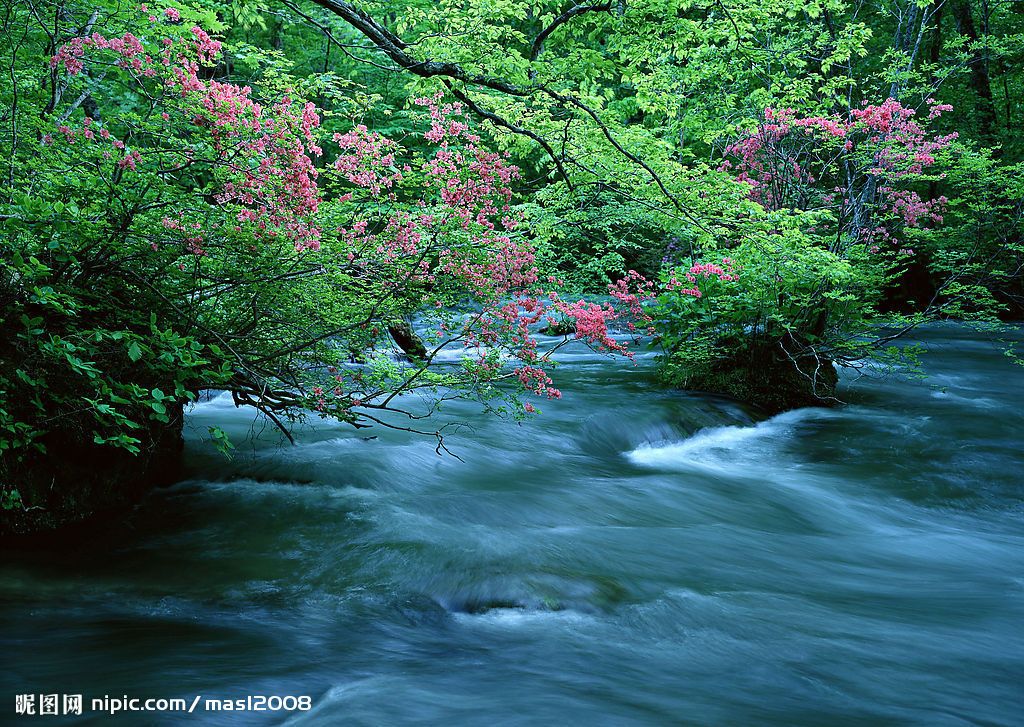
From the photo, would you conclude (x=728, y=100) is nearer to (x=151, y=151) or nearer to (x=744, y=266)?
(x=744, y=266)

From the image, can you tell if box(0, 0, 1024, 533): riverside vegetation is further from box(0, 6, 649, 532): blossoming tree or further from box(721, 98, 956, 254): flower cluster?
box(721, 98, 956, 254): flower cluster

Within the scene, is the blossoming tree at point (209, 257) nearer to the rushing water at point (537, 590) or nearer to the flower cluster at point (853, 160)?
the rushing water at point (537, 590)

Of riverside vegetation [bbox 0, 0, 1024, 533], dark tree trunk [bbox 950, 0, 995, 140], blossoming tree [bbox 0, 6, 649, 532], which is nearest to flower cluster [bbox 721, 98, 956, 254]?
riverside vegetation [bbox 0, 0, 1024, 533]

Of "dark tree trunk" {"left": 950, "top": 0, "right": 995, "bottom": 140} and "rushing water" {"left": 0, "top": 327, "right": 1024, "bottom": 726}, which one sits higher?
"dark tree trunk" {"left": 950, "top": 0, "right": 995, "bottom": 140}

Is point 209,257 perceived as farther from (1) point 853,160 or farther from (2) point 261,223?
(1) point 853,160

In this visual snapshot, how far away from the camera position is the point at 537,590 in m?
4.05

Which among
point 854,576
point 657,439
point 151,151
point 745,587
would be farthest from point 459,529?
point 657,439

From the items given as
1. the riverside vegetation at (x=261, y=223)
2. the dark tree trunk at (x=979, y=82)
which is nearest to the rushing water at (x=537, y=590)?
the riverside vegetation at (x=261, y=223)

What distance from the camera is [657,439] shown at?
8.46 meters

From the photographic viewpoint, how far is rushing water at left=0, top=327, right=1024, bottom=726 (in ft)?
10.4

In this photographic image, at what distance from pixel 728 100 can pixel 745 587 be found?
25.6 ft

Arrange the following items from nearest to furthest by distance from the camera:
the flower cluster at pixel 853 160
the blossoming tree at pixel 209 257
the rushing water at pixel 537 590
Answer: the rushing water at pixel 537 590, the blossoming tree at pixel 209 257, the flower cluster at pixel 853 160

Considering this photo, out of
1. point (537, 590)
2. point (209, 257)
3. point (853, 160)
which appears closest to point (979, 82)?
point (853, 160)

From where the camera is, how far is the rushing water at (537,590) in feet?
10.4
